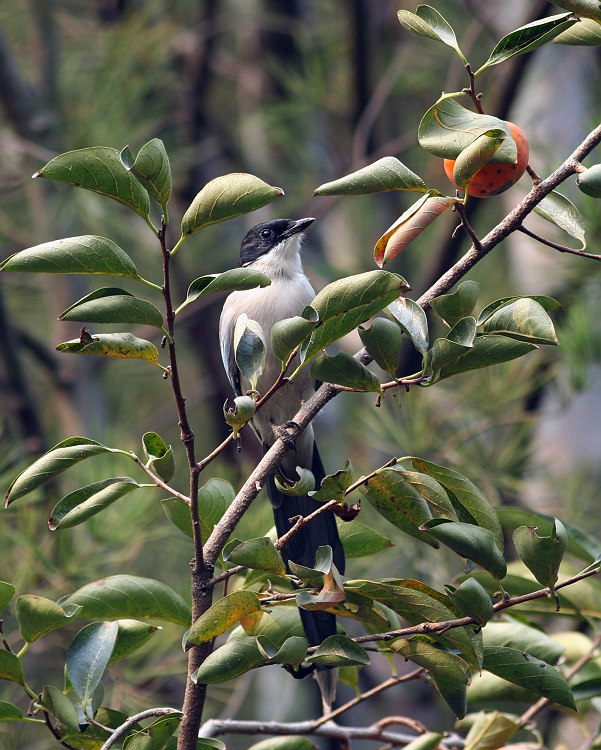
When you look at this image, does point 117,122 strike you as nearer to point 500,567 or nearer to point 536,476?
point 536,476

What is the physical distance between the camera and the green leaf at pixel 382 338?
123cm

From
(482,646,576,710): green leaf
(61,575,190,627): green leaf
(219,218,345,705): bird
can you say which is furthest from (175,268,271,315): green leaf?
(219,218,345,705): bird

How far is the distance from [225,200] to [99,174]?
0.17 metres

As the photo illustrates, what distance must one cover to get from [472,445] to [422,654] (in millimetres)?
2423

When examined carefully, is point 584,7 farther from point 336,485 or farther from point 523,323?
point 336,485

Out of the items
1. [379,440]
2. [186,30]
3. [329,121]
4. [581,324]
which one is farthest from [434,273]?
[186,30]

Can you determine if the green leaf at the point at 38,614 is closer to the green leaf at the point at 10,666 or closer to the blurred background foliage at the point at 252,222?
the green leaf at the point at 10,666

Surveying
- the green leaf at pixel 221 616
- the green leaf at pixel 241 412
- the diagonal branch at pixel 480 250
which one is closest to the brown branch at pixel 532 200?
the diagonal branch at pixel 480 250

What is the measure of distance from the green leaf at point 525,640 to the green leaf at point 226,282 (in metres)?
0.86

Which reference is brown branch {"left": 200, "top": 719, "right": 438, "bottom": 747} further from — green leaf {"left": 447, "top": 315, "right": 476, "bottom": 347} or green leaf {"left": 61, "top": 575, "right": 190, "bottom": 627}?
green leaf {"left": 447, "top": 315, "right": 476, "bottom": 347}

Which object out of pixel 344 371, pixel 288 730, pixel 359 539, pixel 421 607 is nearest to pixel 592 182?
pixel 344 371

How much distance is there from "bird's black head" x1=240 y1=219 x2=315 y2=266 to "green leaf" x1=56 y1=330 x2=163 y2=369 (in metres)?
1.96

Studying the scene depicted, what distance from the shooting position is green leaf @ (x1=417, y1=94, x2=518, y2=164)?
121cm

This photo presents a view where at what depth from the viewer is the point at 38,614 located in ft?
4.43
